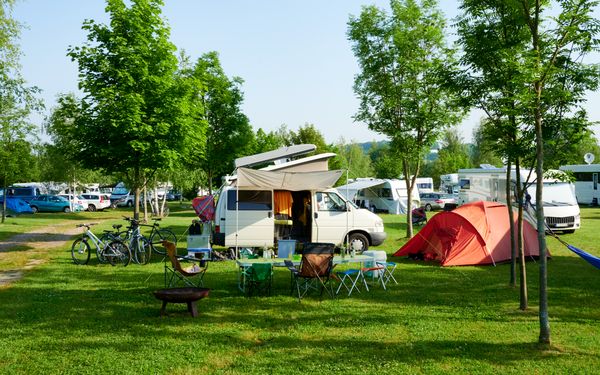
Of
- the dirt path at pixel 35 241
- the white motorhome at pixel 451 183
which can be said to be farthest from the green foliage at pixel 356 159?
the dirt path at pixel 35 241

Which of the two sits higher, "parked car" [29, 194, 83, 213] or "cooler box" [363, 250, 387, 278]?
"parked car" [29, 194, 83, 213]

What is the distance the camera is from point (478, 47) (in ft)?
27.0

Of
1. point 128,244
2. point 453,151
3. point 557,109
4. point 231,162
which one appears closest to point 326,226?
point 128,244

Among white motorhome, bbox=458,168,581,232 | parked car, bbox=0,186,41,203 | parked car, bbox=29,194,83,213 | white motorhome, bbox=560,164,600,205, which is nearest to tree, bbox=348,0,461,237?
white motorhome, bbox=458,168,581,232

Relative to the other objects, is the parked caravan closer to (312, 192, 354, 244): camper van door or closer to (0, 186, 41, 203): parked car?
(0, 186, 41, 203): parked car

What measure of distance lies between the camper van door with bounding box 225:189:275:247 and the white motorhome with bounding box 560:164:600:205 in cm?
2916

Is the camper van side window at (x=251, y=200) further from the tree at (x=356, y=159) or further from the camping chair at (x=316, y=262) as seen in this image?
the tree at (x=356, y=159)

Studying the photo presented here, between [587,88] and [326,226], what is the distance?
23.9 ft

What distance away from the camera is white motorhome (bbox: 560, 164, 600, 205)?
35.5 metres

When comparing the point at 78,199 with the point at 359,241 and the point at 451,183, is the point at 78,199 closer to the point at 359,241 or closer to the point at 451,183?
the point at 451,183

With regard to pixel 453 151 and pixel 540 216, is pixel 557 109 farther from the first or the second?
pixel 453 151

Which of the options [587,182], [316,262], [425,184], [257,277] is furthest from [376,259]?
[425,184]

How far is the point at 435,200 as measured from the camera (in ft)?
117

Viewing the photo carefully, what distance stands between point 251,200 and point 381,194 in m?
21.7
